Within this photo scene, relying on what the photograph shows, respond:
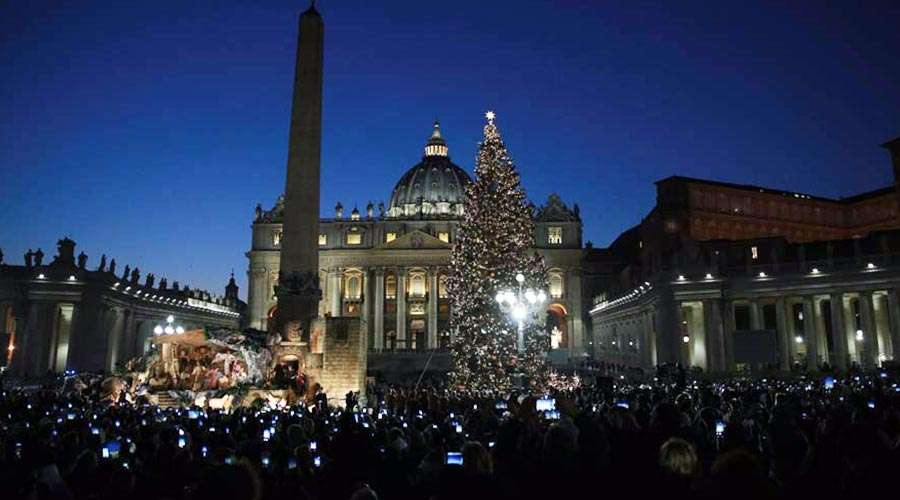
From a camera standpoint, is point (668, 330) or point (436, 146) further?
point (436, 146)

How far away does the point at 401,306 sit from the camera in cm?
9925

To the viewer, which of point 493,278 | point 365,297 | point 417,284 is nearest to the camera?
point 493,278

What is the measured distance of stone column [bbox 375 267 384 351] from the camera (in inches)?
3880

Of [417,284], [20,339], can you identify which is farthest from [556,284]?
[20,339]

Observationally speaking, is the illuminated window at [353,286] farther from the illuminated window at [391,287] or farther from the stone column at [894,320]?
the stone column at [894,320]

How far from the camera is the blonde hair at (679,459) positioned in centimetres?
498

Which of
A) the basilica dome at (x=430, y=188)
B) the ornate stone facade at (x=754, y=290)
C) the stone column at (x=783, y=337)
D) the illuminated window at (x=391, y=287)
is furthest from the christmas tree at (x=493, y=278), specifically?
the basilica dome at (x=430, y=188)

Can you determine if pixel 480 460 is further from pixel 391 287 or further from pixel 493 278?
pixel 391 287

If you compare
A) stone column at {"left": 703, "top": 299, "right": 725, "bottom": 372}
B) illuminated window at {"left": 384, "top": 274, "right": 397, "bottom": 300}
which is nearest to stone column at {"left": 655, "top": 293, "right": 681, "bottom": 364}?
stone column at {"left": 703, "top": 299, "right": 725, "bottom": 372}

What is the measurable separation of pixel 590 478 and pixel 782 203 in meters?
79.7

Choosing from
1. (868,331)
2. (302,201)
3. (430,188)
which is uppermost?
(430,188)

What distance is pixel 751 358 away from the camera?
3222 cm

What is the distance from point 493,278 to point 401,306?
6974cm

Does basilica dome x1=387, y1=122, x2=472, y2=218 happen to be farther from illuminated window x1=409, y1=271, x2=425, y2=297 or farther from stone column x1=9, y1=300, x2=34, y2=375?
stone column x1=9, y1=300, x2=34, y2=375
